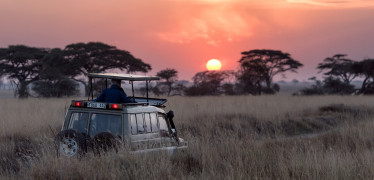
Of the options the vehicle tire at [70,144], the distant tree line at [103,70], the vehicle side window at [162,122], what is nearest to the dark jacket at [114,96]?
the vehicle side window at [162,122]

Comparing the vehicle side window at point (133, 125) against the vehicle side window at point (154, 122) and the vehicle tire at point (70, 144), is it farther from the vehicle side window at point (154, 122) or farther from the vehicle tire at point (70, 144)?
the vehicle tire at point (70, 144)

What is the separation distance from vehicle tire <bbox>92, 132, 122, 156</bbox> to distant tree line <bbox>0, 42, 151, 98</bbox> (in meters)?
30.9

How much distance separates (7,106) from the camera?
2103 cm

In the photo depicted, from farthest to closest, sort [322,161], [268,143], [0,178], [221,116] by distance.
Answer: [221,116]
[268,143]
[322,161]
[0,178]

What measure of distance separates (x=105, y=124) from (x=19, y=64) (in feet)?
121

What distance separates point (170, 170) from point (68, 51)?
1385 inches

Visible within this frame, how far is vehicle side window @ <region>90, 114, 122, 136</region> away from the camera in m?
7.54

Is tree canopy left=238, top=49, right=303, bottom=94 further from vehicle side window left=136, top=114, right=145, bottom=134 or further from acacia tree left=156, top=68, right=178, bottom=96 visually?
vehicle side window left=136, top=114, right=145, bottom=134

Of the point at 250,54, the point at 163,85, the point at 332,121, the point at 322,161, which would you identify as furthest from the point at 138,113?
the point at 250,54

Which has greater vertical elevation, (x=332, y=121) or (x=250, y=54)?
(x=250, y=54)

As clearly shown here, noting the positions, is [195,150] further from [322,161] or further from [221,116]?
[221,116]

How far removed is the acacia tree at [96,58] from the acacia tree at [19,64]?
3.49 meters

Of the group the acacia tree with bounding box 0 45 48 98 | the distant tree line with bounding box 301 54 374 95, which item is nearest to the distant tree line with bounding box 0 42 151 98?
the acacia tree with bounding box 0 45 48 98

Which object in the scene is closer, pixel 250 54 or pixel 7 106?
pixel 7 106
